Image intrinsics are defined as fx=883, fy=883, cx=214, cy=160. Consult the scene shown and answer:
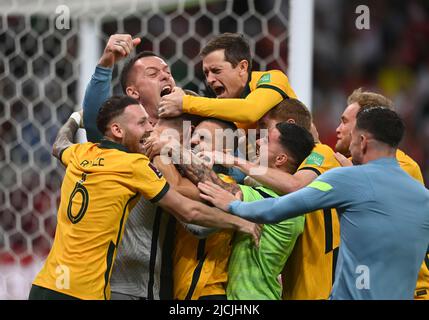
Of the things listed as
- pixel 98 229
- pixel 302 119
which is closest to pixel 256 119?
pixel 302 119

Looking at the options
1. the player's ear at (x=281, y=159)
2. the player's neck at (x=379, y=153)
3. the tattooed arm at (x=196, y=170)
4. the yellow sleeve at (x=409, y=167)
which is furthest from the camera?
the yellow sleeve at (x=409, y=167)

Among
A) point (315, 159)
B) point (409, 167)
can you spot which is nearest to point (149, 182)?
point (315, 159)

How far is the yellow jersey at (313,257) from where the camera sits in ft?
11.3

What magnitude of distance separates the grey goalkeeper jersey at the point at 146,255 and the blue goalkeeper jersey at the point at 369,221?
19.2 inches

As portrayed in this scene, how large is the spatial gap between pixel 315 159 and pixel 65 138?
3.42 feet

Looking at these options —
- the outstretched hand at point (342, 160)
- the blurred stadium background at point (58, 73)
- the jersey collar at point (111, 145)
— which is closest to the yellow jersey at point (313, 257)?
the outstretched hand at point (342, 160)

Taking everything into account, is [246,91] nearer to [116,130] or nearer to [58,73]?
[116,130]

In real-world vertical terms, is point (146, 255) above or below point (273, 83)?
below

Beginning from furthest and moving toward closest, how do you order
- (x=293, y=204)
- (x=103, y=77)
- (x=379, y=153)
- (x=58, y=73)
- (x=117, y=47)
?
(x=58, y=73)
(x=103, y=77)
(x=117, y=47)
(x=379, y=153)
(x=293, y=204)

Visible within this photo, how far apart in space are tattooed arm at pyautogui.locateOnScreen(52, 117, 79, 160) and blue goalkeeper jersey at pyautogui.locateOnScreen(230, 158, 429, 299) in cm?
99

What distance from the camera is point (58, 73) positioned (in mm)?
6035

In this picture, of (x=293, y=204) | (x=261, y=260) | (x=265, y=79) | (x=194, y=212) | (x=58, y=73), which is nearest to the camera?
(x=293, y=204)

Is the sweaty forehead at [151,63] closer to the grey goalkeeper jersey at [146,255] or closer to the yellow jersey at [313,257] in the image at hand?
the grey goalkeeper jersey at [146,255]
